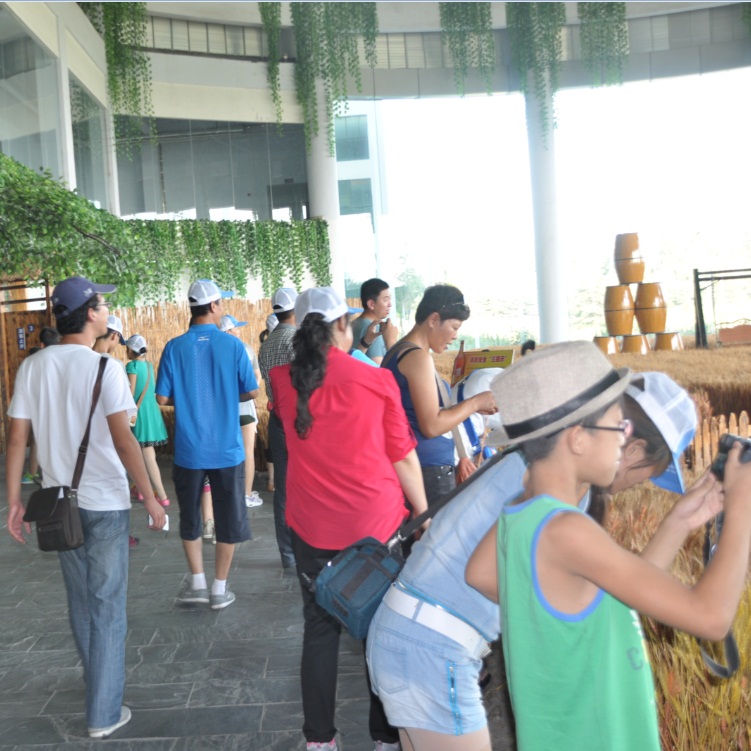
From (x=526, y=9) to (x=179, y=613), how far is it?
19395 millimetres

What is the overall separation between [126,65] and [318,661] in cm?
1775

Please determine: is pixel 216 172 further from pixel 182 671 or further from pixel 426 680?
pixel 426 680

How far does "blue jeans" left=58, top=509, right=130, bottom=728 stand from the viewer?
11.9ft

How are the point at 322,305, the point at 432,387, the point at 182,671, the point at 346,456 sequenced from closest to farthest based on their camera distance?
the point at 346,456, the point at 322,305, the point at 432,387, the point at 182,671

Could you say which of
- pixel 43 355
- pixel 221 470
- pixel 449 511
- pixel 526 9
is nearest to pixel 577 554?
pixel 449 511

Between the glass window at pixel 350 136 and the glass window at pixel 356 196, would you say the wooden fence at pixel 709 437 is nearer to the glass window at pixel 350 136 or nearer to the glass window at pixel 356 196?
the glass window at pixel 356 196

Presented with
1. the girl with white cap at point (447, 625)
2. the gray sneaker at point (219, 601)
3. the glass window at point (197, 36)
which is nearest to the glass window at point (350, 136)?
the glass window at point (197, 36)

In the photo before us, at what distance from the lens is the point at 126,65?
18703mm

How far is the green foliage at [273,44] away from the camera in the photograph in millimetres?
20203

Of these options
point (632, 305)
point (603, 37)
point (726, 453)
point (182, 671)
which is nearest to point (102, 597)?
point (182, 671)

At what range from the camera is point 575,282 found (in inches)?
885

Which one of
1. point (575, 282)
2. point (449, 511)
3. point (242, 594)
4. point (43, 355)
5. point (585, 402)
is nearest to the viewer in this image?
point (585, 402)

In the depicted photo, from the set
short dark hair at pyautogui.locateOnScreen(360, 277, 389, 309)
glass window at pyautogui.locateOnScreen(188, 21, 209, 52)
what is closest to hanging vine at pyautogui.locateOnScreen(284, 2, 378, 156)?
glass window at pyautogui.locateOnScreen(188, 21, 209, 52)

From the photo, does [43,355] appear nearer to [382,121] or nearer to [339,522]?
[339,522]
